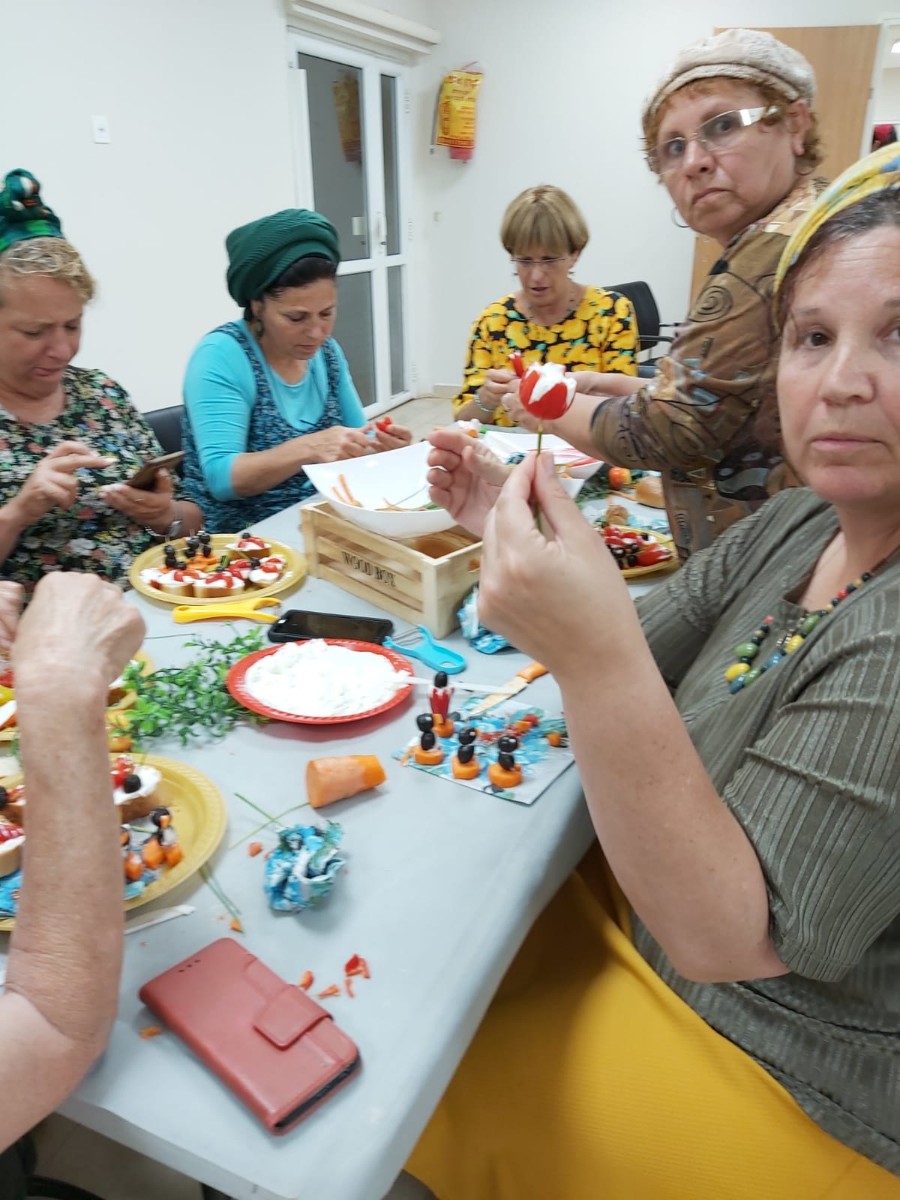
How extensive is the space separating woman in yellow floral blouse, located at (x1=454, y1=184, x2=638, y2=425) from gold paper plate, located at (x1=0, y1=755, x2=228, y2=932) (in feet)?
5.82

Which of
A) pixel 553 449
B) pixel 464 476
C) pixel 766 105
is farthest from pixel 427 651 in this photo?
pixel 766 105

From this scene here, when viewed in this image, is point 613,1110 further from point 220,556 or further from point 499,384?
point 499,384

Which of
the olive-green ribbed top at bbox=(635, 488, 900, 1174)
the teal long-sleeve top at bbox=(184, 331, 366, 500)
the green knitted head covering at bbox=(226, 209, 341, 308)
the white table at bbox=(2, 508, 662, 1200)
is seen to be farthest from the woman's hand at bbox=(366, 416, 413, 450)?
the olive-green ribbed top at bbox=(635, 488, 900, 1174)

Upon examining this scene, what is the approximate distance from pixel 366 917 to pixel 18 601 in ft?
2.53

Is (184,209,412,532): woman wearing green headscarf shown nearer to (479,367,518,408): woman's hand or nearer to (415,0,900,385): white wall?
(479,367,518,408): woman's hand

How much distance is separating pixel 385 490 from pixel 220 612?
1.37 ft

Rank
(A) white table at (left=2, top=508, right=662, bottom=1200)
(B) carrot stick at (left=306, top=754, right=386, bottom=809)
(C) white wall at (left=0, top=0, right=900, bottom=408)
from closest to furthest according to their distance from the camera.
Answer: (A) white table at (left=2, top=508, right=662, bottom=1200), (B) carrot stick at (left=306, top=754, right=386, bottom=809), (C) white wall at (left=0, top=0, right=900, bottom=408)

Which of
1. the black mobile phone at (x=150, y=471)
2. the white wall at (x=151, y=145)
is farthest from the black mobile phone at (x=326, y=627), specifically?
the white wall at (x=151, y=145)

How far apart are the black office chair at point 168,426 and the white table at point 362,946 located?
1.55 meters

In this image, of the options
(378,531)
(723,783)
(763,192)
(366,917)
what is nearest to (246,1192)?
(366,917)

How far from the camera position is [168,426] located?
2455 millimetres

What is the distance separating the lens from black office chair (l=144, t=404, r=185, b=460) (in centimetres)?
242

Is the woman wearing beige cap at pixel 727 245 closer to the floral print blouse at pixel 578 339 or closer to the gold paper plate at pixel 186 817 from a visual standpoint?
the gold paper plate at pixel 186 817

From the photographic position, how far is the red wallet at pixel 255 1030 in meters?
0.65
